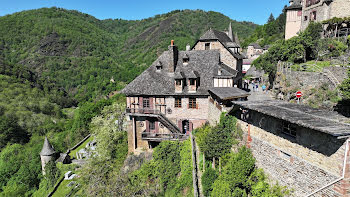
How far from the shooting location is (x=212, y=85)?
2447cm

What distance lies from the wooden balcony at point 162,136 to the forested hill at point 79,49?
8340cm

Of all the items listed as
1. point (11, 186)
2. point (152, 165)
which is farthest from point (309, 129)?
point (11, 186)

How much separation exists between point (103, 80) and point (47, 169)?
79.8 meters

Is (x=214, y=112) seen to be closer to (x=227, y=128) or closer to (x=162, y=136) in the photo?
(x=227, y=128)

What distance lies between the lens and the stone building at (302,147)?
9266 mm

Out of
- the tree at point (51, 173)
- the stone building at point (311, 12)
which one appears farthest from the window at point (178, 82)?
the tree at point (51, 173)

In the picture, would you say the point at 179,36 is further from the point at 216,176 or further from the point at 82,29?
the point at 216,176

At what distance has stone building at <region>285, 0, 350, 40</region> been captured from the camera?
34250 mm

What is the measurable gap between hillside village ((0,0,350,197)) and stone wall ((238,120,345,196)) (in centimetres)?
5

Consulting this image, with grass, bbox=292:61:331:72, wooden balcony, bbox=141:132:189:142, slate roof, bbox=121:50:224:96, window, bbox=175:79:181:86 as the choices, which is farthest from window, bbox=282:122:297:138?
grass, bbox=292:61:331:72

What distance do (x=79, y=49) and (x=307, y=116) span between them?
147744 mm

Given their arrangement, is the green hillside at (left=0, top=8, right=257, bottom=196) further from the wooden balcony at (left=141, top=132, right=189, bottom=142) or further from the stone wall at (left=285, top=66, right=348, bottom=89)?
the stone wall at (left=285, top=66, right=348, bottom=89)

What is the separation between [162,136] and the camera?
24.9 meters

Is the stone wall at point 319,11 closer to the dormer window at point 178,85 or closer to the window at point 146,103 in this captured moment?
the dormer window at point 178,85
